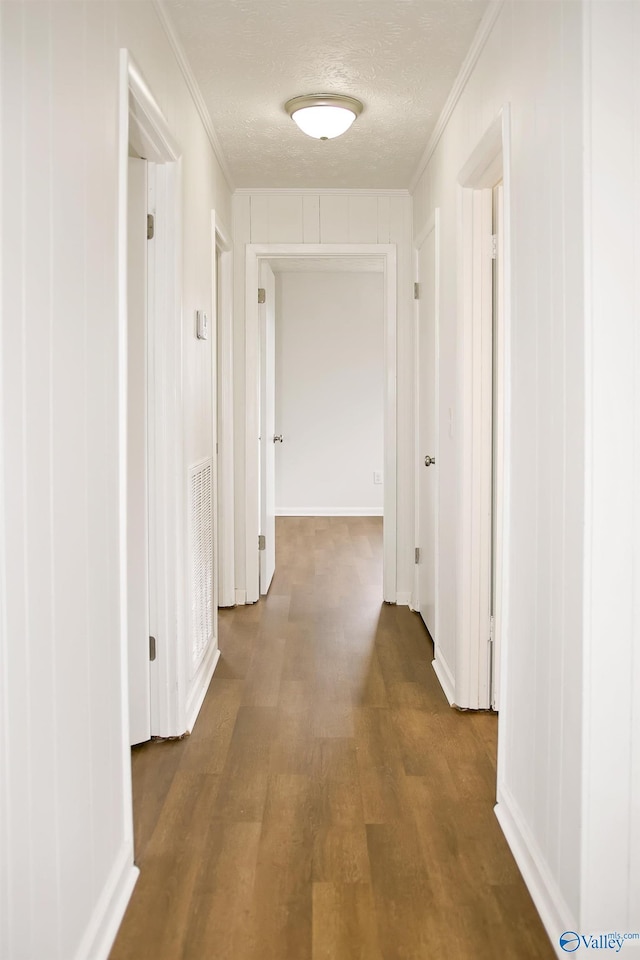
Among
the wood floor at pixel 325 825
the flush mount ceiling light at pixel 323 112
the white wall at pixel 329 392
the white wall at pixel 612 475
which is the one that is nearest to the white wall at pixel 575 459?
the white wall at pixel 612 475

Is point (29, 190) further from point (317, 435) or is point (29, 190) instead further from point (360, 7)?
point (317, 435)

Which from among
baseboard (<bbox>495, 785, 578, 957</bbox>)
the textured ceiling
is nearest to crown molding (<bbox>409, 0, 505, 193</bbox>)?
the textured ceiling

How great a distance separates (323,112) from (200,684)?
2368mm

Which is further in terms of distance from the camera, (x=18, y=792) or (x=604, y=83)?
(x=604, y=83)

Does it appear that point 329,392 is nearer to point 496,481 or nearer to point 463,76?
point 496,481

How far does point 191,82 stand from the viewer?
2.89m

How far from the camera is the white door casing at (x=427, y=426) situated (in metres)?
3.60

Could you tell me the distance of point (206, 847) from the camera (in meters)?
2.10

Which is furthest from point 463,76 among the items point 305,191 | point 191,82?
point 305,191

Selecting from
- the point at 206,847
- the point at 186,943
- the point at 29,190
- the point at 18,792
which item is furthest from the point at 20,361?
the point at 206,847

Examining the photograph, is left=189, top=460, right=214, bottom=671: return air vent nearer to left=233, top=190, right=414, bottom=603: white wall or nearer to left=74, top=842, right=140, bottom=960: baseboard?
left=74, top=842, right=140, bottom=960: baseboard

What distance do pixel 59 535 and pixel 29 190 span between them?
1.99 feet

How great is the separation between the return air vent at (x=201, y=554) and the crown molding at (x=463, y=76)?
1.74m

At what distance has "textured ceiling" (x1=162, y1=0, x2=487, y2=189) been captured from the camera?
241cm
